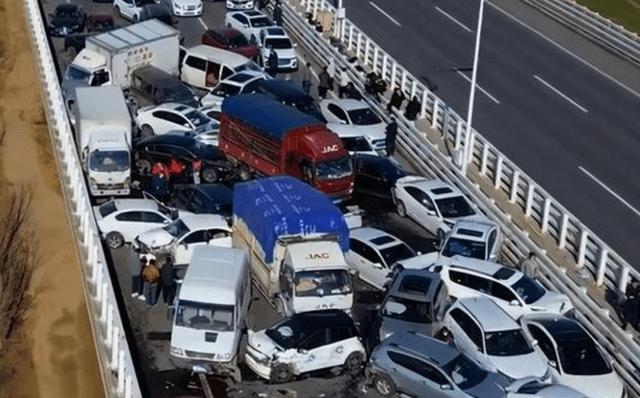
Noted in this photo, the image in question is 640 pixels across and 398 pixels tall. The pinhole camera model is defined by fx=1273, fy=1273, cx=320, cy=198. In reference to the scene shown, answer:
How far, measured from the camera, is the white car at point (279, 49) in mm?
47844

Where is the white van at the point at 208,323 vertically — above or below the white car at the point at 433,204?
above

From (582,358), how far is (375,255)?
6.41 meters

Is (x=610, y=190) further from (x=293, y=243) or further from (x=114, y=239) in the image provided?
(x=114, y=239)

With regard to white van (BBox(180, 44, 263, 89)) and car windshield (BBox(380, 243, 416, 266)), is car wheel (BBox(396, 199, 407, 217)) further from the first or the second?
white van (BBox(180, 44, 263, 89))

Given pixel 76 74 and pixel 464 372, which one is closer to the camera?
pixel 464 372

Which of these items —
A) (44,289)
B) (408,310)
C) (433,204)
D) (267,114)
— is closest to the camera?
(408,310)

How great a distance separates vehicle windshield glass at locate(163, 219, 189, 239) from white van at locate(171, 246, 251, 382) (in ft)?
12.7

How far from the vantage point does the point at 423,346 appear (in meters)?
27.3

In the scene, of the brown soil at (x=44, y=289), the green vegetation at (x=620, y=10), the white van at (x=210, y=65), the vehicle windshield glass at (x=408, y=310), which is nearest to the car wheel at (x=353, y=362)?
the vehicle windshield glass at (x=408, y=310)

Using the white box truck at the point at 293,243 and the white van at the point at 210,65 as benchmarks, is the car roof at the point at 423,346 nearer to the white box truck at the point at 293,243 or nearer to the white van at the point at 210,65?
the white box truck at the point at 293,243

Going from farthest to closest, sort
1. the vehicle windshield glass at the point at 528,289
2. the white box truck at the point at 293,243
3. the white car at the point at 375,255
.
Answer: the white car at the point at 375,255 → the vehicle windshield glass at the point at 528,289 → the white box truck at the point at 293,243

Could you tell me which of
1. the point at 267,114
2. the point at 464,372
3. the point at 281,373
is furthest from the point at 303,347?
the point at 267,114

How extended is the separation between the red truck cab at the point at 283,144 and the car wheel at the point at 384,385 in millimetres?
9657

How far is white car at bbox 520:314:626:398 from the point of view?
2764cm
